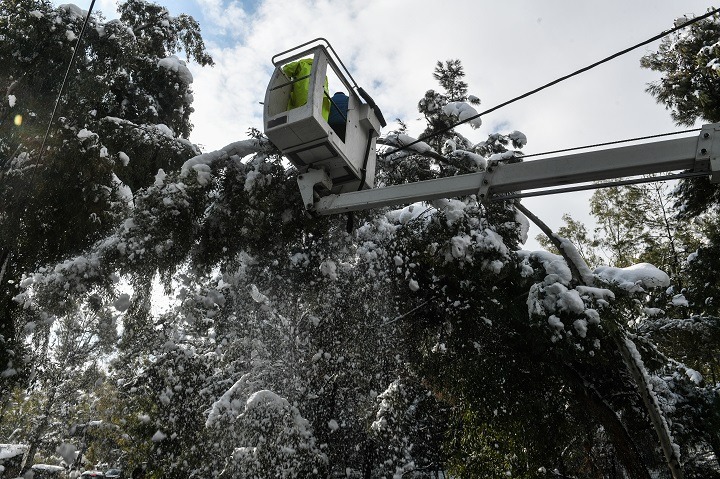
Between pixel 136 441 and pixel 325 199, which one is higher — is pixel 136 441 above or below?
below

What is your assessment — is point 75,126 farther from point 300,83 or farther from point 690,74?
point 690,74

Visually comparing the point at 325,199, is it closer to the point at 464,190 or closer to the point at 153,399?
the point at 464,190

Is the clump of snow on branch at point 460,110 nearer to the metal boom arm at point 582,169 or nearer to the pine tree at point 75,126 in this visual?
the metal boom arm at point 582,169

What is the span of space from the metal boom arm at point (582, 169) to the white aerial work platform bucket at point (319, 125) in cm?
57

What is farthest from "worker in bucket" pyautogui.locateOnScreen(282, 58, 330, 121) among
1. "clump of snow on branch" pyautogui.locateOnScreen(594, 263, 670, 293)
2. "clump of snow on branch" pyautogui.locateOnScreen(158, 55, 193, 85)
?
"clump of snow on branch" pyautogui.locateOnScreen(158, 55, 193, 85)

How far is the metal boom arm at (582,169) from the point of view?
3.54 meters

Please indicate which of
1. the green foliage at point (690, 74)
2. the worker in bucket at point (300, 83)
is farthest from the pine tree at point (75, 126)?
the green foliage at point (690, 74)

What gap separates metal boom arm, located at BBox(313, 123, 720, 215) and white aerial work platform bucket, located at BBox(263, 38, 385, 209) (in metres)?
0.57

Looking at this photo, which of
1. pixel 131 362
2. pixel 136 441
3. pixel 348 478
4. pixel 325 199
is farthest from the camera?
pixel 131 362

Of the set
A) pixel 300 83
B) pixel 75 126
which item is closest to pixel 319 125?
pixel 300 83

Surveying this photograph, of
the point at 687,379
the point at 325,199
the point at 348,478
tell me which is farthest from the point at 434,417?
the point at 325,199

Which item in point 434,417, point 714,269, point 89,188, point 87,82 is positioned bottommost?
point 434,417

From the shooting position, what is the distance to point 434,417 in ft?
45.9

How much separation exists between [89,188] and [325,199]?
3941mm
